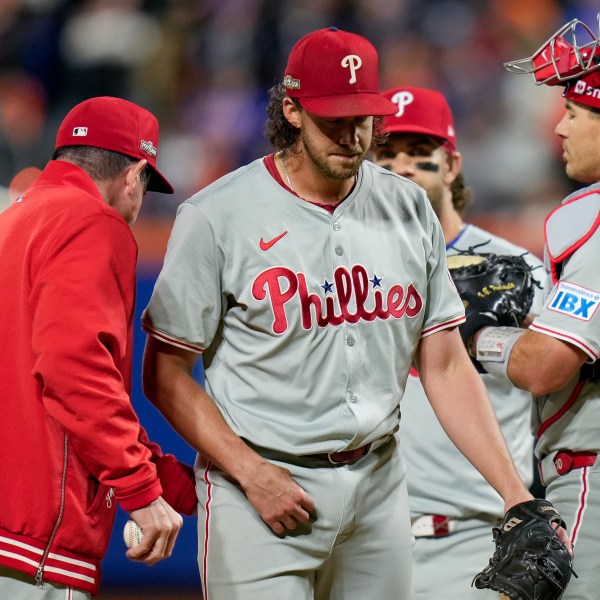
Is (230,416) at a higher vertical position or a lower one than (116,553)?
higher

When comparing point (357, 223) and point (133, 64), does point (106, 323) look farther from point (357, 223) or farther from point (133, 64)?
point (133, 64)

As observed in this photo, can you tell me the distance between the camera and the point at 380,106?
2.93 metres

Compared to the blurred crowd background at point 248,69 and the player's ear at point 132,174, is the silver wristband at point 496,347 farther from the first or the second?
the blurred crowd background at point 248,69

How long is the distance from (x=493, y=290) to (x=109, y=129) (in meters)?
1.41

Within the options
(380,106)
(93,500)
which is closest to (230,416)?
(93,500)

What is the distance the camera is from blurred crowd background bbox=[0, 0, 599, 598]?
290 inches

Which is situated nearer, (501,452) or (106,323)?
(106,323)

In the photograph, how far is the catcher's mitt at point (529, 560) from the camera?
8.63ft

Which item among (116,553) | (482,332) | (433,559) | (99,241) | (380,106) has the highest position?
(380,106)

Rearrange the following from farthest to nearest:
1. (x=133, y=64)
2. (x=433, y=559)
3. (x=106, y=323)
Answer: (x=133, y=64) < (x=433, y=559) < (x=106, y=323)

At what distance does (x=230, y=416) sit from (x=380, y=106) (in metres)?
0.96

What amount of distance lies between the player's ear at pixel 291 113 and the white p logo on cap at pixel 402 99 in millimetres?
1427

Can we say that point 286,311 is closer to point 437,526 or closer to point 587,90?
point 587,90

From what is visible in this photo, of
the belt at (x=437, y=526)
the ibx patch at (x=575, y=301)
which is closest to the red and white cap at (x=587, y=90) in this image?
the ibx patch at (x=575, y=301)
